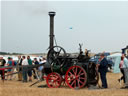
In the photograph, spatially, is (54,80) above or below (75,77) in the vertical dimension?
below

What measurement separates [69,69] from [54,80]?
81cm

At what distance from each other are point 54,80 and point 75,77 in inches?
35.3

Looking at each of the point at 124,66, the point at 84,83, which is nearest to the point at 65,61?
the point at 84,83

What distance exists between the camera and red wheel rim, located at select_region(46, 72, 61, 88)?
9.80 meters

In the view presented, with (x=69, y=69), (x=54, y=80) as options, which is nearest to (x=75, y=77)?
(x=69, y=69)

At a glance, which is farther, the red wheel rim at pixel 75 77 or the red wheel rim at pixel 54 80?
the red wheel rim at pixel 54 80

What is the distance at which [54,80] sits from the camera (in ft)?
32.3

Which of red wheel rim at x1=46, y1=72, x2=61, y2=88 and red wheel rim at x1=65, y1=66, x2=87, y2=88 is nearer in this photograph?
red wheel rim at x1=65, y1=66, x2=87, y2=88

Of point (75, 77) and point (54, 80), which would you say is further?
point (54, 80)

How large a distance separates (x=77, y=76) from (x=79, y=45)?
1.17 m

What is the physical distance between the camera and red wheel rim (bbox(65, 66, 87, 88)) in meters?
9.37

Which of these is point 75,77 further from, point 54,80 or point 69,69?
point 54,80

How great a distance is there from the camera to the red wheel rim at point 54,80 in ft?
32.1

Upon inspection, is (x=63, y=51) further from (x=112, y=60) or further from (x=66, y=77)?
(x=112, y=60)
